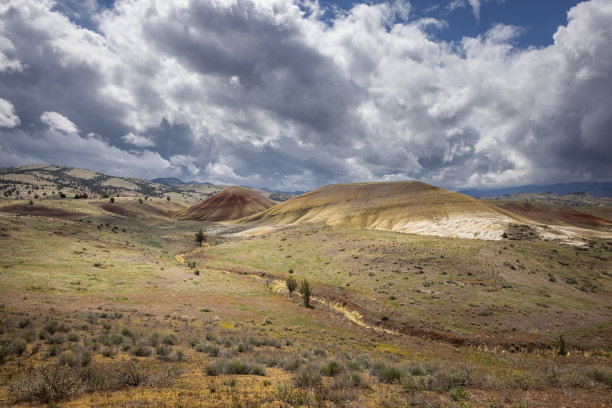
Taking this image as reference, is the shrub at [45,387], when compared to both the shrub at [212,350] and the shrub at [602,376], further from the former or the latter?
the shrub at [602,376]

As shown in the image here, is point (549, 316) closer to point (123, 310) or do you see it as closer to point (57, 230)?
point (123, 310)

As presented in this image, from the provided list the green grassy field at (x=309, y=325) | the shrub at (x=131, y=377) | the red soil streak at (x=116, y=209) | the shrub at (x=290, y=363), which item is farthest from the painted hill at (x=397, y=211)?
the shrub at (x=131, y=377)

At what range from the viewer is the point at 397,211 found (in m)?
104

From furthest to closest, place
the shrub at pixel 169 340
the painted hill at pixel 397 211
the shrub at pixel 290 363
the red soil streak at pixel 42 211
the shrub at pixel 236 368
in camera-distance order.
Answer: the red soil streak at pixel 42 211, the painted hill at pixel 397 211, the shrub at pixel 169 340, the shrub at pixel 290 363, the shrub at pixel 236 368

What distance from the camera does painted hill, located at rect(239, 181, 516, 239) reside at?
75.5 metres

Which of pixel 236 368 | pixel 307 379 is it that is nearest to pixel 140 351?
pixel 236 368

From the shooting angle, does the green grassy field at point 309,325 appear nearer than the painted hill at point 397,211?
Yes

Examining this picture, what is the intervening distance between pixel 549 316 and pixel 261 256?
44.0m

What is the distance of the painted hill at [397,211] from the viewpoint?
7550 cm

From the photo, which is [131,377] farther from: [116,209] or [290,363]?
[116,209]

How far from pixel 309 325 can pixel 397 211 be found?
89317 millimetres

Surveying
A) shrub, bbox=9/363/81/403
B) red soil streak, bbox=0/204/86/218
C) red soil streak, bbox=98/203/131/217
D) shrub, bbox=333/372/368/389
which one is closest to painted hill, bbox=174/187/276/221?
red soil streak, bbox=98/203/131/217

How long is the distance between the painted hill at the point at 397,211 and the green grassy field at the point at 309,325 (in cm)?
2663

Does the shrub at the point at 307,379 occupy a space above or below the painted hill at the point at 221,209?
below
